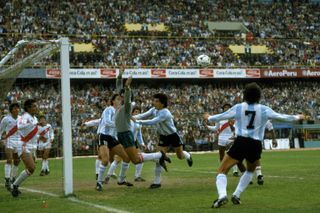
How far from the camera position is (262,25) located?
67688mm

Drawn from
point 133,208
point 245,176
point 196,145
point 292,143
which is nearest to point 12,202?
point 133,208

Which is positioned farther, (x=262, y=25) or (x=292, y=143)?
(x=262, y=25)

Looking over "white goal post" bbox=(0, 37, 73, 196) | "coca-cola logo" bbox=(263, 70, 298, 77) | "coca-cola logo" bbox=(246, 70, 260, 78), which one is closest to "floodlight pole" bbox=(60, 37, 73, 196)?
"white goal post" bbox=(0, 37, 73, 196)

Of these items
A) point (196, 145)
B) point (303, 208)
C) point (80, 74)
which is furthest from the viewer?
point (80, 74)

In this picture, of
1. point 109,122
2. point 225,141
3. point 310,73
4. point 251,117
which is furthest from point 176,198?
point 310,73

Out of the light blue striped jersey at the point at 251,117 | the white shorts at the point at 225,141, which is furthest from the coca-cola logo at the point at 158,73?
the light blue striped jersey at the point at 251,117

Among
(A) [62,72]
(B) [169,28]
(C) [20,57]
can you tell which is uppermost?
(B) [169,28]

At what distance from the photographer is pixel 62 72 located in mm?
13828

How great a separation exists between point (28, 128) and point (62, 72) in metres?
2.10

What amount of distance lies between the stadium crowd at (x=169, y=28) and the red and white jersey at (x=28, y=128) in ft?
113

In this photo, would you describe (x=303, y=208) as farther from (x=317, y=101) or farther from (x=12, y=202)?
(x=317, y=101)

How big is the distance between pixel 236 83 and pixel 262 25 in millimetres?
10069

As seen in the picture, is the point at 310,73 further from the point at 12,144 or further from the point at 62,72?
the point at 62,72

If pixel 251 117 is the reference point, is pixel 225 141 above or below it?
below
